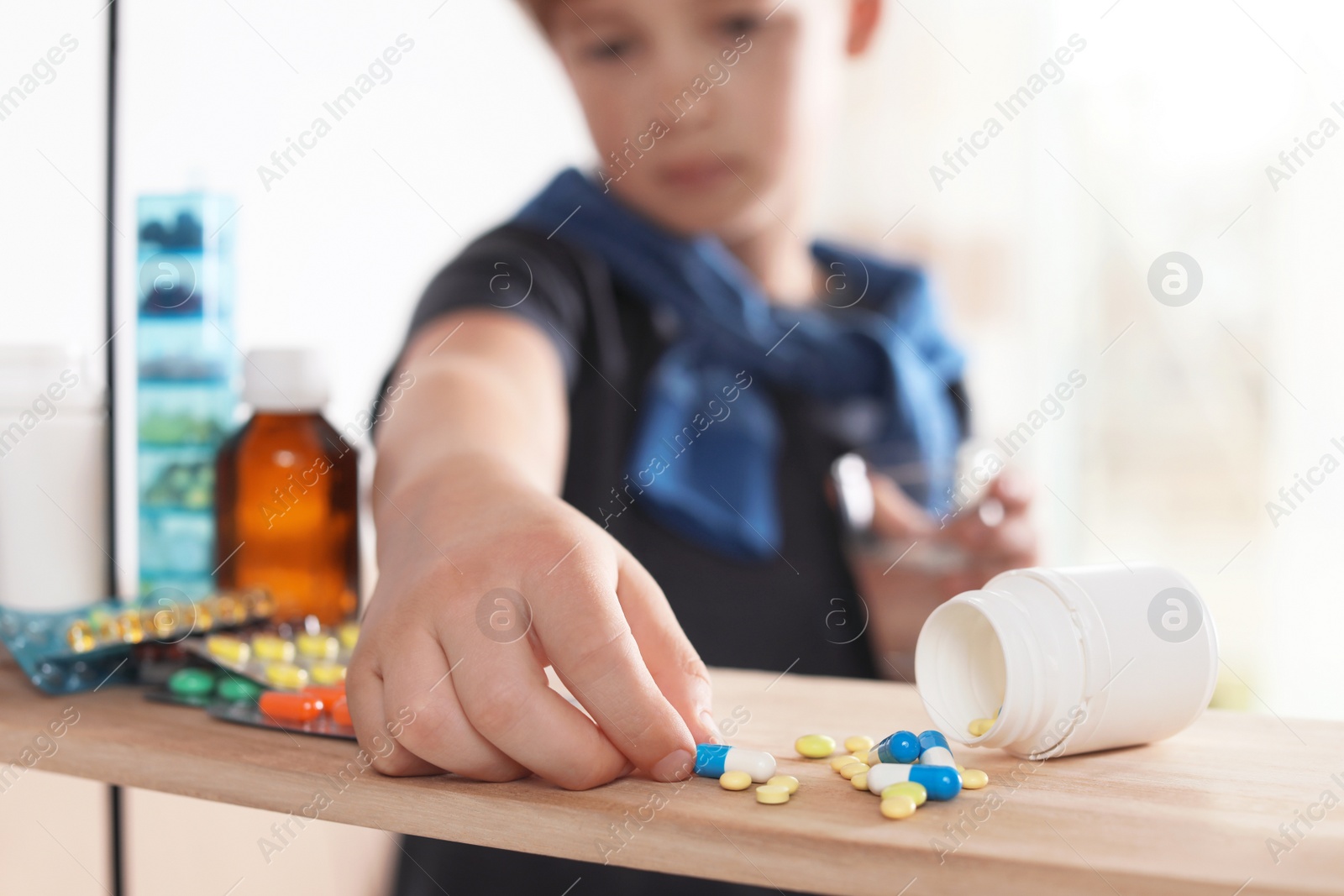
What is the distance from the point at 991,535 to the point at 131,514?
0.64 metres

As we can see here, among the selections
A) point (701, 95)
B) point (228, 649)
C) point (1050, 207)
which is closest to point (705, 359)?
point (701, 95)

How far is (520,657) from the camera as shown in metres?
0.34

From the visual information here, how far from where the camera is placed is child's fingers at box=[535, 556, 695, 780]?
0.34 m

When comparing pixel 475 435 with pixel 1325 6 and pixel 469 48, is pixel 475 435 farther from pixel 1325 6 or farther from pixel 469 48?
pixel 1325 6

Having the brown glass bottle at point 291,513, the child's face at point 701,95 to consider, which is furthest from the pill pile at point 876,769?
the child's face at point 701,95

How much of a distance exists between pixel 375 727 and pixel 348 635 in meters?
0.19

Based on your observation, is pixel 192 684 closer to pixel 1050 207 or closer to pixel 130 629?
pixel 130 629

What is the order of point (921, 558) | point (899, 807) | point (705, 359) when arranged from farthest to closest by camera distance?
1. point (705, 359)
2. point (921, 558)
3. point (899, 807)

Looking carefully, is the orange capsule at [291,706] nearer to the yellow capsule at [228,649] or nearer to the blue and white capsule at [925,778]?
the yellow capsule at [228,649]

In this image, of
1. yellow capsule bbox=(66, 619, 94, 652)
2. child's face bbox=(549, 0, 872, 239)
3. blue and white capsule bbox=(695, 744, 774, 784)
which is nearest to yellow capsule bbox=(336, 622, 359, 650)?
yellow capsule bbox=(66, 619, 94, 652)

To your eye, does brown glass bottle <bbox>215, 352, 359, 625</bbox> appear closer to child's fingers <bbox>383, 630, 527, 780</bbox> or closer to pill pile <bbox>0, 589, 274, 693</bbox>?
pill pile <bbox>0, 589, 274, 693</bbox>

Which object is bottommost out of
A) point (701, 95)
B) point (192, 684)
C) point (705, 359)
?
point (192, 684)

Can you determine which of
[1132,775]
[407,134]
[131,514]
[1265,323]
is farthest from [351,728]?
[1265,323]

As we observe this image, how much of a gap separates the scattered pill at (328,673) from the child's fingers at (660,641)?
164 millimetres
